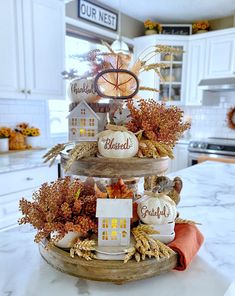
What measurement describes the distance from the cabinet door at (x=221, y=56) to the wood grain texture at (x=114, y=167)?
315 cm

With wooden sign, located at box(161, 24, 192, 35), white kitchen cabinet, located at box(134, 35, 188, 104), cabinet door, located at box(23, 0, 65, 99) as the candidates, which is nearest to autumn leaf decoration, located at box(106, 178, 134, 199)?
cabinet door, located at box(23, 0, 65, 99)

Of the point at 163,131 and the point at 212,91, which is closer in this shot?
the point at 163,131

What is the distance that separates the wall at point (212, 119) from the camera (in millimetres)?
3691

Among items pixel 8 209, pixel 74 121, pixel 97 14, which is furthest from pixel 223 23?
pixel 74 121

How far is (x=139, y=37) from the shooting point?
379cm

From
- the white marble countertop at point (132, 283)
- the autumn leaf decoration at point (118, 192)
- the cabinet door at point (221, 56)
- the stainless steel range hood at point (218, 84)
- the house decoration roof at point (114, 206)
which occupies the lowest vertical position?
the white marble countertop at point (132, 283)

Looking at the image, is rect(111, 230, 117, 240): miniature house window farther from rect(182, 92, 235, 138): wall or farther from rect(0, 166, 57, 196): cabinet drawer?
rect(182, 92, 235, 138): wall

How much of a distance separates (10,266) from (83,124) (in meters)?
0.43

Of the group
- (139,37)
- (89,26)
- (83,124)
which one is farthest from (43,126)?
(83,124)

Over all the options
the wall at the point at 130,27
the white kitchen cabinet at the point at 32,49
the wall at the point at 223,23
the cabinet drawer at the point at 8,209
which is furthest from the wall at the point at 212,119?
the cabinet drawer at the point at 8,209

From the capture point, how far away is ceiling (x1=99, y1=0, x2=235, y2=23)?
313 centimetres

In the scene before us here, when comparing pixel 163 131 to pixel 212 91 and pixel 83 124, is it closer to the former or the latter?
pixel 83 124

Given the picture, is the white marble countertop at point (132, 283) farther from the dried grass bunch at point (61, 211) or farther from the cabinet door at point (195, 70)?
the cabinet door at point (195, 70)

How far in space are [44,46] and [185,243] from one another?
86.7 inches
